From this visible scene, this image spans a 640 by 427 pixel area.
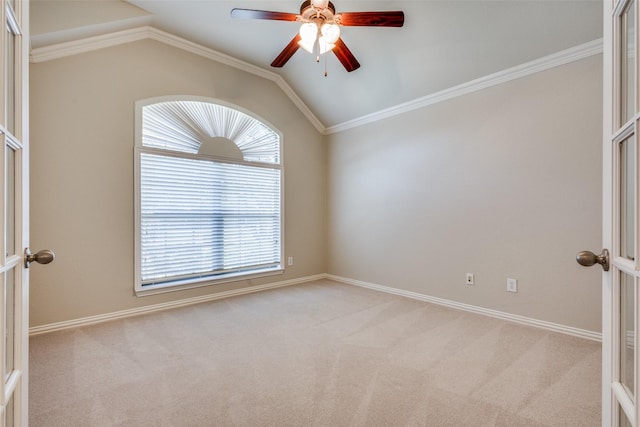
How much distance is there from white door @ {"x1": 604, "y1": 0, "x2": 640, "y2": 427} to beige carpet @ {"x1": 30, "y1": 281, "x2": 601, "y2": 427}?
936 millimetres

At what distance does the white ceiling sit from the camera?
8.13 feet

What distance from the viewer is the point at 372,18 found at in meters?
2.09

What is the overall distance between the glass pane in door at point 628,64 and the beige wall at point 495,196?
2176mm

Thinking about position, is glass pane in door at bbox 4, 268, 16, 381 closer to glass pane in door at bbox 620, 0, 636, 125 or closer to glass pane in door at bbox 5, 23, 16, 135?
glass pane in door at bbox 5, 23, 16, 135

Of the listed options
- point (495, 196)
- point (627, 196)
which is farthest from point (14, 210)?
A: point (495, 196)

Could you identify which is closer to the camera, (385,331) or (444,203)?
(385,331)

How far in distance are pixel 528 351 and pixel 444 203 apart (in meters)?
1.64

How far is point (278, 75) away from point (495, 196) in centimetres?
314

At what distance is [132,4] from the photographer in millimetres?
2801

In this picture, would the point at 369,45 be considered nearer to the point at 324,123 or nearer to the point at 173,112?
the point at 324,123

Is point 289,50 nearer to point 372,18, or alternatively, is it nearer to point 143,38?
point 372,18

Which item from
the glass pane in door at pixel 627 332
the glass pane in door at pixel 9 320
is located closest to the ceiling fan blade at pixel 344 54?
the glass pane in door at pixel 627 332

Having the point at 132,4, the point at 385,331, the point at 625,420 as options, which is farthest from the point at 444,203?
the point at 132,4

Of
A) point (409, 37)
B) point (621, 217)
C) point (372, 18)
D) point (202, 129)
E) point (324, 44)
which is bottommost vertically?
point (621, 217)
